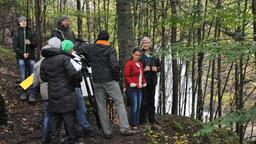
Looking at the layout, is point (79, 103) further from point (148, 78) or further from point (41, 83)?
point (148, 78)

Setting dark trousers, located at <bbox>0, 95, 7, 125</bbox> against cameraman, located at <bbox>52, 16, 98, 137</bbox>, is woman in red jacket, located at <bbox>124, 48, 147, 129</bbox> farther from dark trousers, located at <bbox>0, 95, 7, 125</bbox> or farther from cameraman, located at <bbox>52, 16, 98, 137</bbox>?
dark trousers, located at <bbox>0, 95, 7, 125</bbox>

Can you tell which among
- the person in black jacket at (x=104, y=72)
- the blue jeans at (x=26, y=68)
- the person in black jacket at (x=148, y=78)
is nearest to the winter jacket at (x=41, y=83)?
the person in black jacket at (x=104, y=72)

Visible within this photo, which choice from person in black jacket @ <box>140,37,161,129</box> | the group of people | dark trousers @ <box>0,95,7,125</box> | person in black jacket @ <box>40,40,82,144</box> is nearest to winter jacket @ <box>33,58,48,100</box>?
the group of people

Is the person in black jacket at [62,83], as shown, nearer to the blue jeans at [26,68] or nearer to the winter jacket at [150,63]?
the winter jacket at [150,63]

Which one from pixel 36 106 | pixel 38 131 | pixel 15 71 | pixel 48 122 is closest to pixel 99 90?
pixel 48 122

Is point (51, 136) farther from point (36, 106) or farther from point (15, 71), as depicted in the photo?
point (15, 71)

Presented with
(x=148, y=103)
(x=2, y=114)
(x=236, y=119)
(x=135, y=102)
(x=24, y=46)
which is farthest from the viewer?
(x=24, y=46)

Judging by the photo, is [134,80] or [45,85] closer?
[45,85]

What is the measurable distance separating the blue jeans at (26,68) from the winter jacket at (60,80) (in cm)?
357

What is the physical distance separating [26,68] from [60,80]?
4048 mm

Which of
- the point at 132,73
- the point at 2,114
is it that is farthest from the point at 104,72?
the point at 2,114

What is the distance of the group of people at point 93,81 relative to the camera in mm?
6980

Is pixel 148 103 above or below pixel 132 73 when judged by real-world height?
below

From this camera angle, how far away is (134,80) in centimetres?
834
